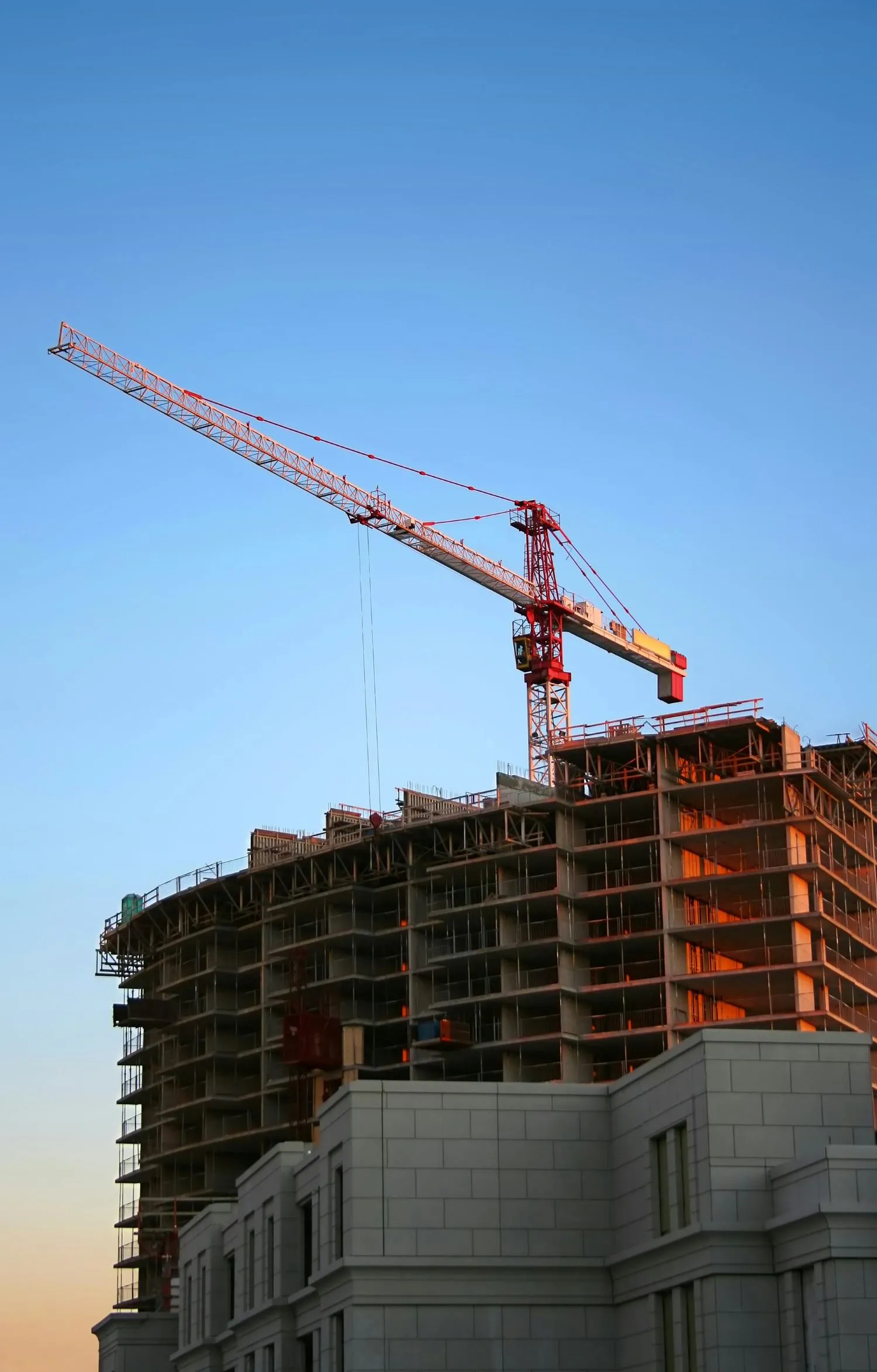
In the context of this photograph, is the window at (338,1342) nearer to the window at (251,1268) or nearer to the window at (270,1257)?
the window at (270,1257)

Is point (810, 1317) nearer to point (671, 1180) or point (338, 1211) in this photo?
point (671, 1180)

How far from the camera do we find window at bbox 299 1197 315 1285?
7675cm

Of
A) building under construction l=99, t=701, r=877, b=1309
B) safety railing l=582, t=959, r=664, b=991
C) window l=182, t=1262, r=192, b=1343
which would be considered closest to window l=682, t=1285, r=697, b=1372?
window l=182, t=1262, r=192, b=1343

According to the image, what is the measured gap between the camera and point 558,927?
13925 centimetres

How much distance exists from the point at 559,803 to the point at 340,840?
1944 centimetres

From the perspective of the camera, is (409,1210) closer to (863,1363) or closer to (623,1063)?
(863,1363)

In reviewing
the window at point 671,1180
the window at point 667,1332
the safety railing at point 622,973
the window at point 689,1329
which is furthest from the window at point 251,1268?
the safety railing at point 622,973

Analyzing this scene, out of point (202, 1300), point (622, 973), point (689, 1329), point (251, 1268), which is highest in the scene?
point (622, 973)

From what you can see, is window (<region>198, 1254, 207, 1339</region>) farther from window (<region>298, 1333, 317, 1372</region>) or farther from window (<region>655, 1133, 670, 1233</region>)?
window (<region>655, 1133, 670, 1233</region>)

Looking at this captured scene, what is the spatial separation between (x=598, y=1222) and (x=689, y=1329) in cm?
842

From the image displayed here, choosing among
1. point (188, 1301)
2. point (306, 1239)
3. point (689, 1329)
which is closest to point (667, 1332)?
point (689, 1329)

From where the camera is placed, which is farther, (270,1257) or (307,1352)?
(270,1257)

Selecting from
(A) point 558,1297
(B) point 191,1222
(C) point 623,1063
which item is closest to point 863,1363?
(A) point 558,1297

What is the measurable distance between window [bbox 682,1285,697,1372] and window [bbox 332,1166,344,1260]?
13212 mm
